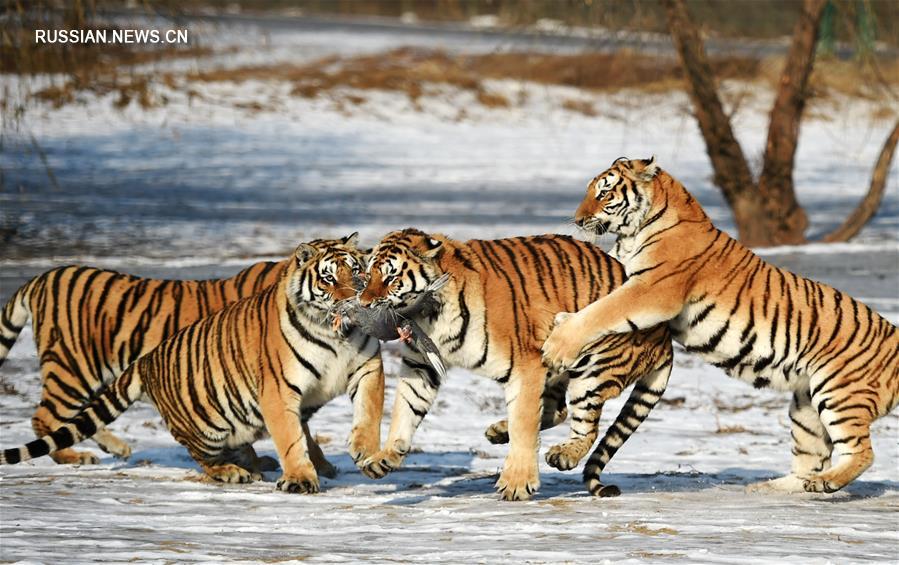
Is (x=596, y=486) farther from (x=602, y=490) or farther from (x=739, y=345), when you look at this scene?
(x=739, y=345)

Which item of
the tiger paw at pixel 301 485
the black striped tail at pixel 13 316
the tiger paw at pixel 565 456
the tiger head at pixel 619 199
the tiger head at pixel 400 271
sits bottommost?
the tiger paw at pixel 301 485

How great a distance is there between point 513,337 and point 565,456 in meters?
0.55

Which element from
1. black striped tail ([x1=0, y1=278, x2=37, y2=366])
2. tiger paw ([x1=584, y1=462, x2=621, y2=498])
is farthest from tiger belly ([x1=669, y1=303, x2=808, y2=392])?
black striped tail ([x1=0, y1=278, x2=37, y2=366])

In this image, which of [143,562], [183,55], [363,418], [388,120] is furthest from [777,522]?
[183,55]

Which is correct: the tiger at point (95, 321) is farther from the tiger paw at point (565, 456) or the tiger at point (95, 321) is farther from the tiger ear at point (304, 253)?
the tiger paw at point (565, 456)

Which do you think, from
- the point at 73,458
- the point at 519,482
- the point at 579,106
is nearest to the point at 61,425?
the point at 73,458

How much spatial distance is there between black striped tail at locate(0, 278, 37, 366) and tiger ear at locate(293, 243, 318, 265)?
6.25 ft

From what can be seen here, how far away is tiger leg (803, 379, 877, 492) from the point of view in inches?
241

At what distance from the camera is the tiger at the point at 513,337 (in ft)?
19.6

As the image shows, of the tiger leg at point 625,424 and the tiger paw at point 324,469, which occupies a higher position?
the tiger leg at point 625,424

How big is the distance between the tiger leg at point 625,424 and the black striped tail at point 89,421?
220 cm

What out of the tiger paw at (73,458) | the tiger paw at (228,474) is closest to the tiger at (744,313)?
the tiger paw at (228,474)

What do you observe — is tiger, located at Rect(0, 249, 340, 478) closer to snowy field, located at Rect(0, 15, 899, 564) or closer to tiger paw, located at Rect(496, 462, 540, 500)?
snowy field, located at Rect(0, 15, 899, 564)

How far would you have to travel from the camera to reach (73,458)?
24.1 feet
